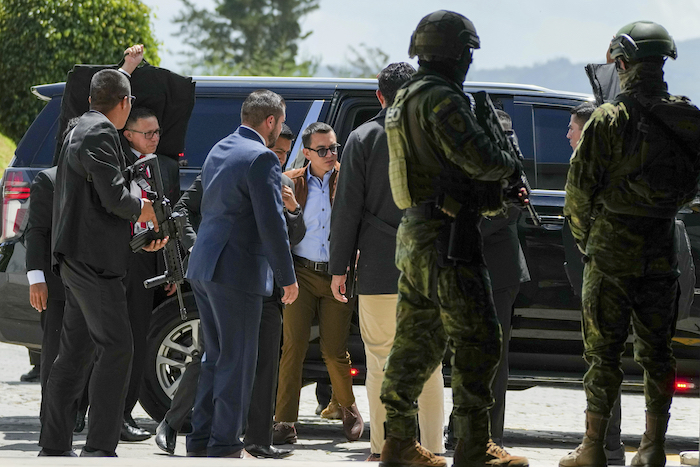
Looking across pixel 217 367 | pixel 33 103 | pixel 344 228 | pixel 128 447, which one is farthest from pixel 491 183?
pixel 33 103

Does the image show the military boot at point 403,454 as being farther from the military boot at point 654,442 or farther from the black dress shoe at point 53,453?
the black dress shoe at point 53,453

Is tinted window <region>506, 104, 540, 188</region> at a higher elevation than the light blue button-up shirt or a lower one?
higher

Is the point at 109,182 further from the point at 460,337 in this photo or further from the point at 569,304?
the point at 569,304

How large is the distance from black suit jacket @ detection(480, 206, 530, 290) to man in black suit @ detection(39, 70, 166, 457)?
1.78 meters

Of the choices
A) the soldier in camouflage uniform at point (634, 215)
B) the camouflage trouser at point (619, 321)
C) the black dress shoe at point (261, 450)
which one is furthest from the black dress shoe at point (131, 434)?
the camouflage trouser at point (619, 321)

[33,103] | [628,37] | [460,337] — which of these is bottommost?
[460,337]

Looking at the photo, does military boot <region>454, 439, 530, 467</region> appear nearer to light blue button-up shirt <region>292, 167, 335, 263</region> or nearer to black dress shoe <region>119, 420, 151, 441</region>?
light blue button-up shirt <region>292, 167, 335, 263</region>

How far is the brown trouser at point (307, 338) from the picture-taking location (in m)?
5.93

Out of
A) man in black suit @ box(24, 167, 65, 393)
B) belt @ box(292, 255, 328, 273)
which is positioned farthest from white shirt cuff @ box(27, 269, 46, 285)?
→ belt @ box(292, 255, 328, 273)

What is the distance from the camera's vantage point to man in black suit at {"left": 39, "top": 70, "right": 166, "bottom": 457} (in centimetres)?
468

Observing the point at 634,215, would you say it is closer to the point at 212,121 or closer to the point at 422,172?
the point at 422,172

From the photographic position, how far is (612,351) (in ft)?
12.7

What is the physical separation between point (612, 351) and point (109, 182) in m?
2.40

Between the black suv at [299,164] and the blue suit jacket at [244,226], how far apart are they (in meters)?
1.51
